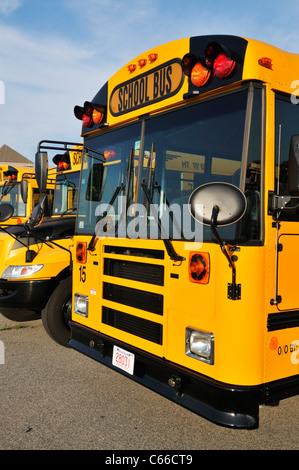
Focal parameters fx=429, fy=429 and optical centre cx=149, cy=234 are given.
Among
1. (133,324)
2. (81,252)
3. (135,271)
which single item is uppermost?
(81,252)

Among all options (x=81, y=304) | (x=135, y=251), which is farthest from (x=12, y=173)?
(x=135, y=251)

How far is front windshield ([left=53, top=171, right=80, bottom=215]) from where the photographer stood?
6383 mm

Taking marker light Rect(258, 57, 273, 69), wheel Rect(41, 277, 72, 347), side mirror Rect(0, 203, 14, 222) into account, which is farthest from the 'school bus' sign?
side mirror Rect(0, 203, 14, 222)

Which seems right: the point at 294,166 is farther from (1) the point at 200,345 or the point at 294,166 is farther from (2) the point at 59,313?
(2) the point at 59,313

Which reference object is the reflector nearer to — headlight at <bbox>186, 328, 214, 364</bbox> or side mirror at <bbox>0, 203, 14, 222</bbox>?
headlight at <bbox>186, 328, 214, 364</bbox>

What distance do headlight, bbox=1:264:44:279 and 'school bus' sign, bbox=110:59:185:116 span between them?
2.01 meters

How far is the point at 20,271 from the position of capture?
4.68 meters

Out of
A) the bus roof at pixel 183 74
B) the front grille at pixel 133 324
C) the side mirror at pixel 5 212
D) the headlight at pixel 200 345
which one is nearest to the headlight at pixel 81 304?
the front grille at pixel 133 324

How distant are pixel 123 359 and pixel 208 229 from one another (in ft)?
4.19

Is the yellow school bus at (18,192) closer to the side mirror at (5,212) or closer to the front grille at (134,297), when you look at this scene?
the side mirror at (5,212)

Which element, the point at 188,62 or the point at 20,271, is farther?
the point at 20,271

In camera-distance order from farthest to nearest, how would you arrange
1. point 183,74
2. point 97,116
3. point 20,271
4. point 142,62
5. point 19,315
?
point 19,315, point 20,271, point 97,116, point 142,62, point 183,74

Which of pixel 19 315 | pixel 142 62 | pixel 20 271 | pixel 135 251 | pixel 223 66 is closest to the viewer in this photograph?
pixel 223 66
